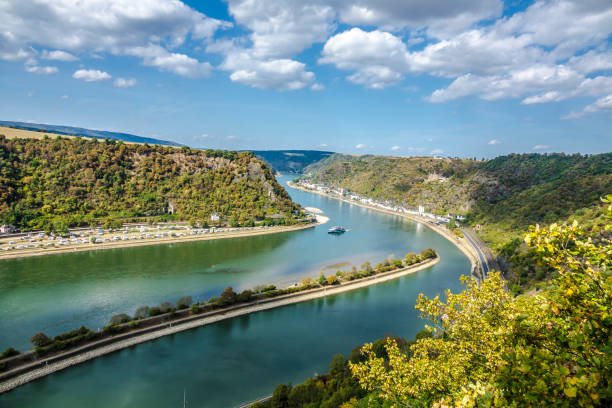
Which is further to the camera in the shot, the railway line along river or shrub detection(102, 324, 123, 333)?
shrub detection(102, 324, 123, 333)

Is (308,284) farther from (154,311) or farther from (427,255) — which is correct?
(427,255)

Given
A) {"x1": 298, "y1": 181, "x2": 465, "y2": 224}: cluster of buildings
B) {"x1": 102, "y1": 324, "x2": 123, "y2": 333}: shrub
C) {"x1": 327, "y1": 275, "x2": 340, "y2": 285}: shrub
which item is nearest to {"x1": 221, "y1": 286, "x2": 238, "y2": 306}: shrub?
{"x1": 102, "y1": 324, "x2": 123, "y2": 333}: shrub

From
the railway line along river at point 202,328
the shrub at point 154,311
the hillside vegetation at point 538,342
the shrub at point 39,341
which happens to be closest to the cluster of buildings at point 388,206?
the railway line along river at point 202,328

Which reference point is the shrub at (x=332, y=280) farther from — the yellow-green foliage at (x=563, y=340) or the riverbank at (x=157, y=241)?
the yellow-green foliage at (x=563, y=340)

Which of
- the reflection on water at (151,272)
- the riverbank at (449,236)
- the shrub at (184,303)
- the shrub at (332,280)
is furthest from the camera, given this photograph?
the riverbank at (449,236)

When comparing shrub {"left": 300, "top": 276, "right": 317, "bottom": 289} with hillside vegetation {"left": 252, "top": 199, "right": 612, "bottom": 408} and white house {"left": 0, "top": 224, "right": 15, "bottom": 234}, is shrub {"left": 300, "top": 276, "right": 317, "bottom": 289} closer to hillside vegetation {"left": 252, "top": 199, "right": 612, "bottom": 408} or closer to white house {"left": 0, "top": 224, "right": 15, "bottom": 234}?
hillside vegetation {"left": 252, "top": 199, "right": 612, "bottom": 408}
